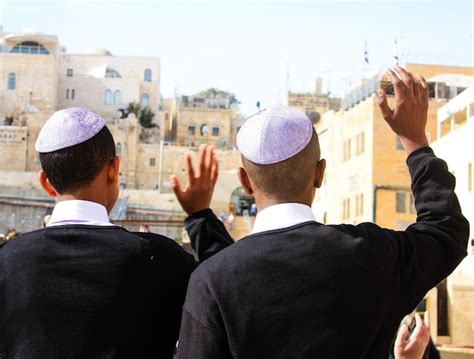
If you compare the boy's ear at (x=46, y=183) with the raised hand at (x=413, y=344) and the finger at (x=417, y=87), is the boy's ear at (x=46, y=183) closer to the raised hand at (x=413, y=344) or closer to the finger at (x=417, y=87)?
the finger at (x=417, y=87)

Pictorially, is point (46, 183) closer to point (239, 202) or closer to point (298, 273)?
point (298, 273)

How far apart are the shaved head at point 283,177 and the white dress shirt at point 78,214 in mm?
569

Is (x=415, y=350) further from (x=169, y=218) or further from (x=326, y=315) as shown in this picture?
(x=169, y=218)

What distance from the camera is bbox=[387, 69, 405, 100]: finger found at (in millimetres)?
3119

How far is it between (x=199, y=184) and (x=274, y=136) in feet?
1.83

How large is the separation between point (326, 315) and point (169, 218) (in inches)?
2304

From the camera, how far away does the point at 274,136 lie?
2859 mm

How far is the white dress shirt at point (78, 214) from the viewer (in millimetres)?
3105

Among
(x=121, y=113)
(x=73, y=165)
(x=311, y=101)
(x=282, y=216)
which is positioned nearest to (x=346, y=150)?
(x=311, y=101)

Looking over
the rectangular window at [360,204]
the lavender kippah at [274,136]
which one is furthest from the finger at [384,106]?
the rectangular window at [360,204]

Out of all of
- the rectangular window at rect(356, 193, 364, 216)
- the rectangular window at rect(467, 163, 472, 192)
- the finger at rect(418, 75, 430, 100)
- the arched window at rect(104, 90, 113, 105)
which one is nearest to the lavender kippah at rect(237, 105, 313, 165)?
the finger at rect(418, 75, 430, 100)

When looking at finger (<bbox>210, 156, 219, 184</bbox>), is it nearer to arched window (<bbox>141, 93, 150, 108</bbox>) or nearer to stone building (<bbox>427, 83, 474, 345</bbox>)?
stone building (<bbox>427, 83, 474, 345</bbox>)

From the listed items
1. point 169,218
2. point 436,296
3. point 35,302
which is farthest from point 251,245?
point 169,218

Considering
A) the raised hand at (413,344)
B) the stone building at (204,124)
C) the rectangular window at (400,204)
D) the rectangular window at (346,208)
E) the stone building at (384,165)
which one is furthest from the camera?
the stone building at (204,124)
